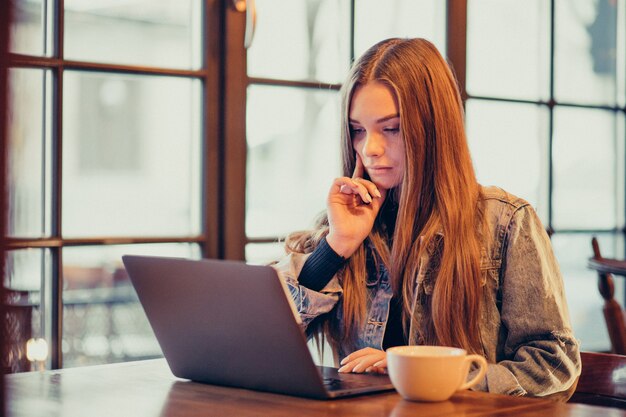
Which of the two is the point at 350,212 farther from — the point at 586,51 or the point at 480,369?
the point at 586,51

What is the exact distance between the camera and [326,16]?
110 inches

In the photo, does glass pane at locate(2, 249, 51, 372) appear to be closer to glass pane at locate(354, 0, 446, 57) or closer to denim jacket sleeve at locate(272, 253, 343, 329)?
denim jacket sleeve at locate(272, 253, 343, 329)

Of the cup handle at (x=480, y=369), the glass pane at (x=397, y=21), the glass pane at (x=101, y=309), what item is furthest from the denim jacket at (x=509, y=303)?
the glass pane at (x=397, y=21)

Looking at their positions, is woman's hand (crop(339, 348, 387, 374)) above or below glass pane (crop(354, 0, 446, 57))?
below

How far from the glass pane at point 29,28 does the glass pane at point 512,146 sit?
1.50 metres

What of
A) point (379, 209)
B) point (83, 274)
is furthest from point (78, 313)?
point (379, 209)

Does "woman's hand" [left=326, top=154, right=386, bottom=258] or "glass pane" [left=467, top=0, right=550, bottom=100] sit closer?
"woman's hand" [left=326, top=154, right=386, bottom=258]

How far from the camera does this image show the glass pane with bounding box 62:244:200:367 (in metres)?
2.35

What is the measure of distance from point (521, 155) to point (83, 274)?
1.71 m

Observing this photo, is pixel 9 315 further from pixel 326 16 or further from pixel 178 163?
pixel 326 16

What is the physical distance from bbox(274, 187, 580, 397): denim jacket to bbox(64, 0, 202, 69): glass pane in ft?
3.19

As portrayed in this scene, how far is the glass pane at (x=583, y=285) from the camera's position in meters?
3.47

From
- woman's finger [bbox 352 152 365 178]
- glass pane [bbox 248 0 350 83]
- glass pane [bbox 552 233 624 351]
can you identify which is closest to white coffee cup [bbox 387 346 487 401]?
woman's finger [bbox 352 152 365 178]

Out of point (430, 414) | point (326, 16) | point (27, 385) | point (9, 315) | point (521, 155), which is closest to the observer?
point (430, 414)
